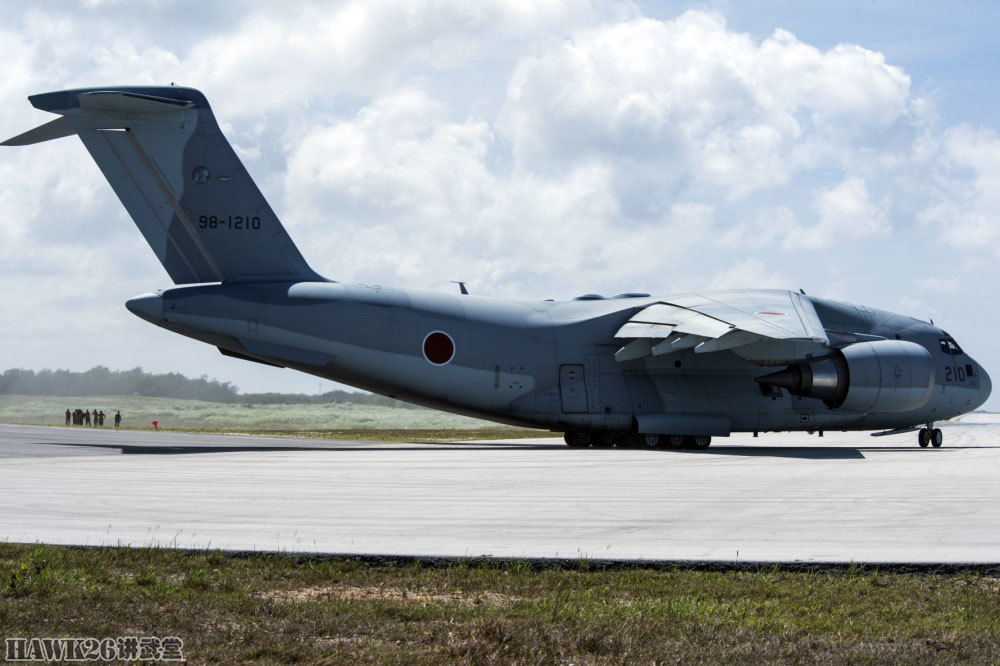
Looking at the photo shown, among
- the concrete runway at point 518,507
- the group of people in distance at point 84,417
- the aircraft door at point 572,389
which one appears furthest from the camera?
the group of people in distance at point 84,417

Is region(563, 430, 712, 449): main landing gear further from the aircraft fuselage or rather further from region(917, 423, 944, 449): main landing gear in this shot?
region(917, 423, 944, 449): main landing gear

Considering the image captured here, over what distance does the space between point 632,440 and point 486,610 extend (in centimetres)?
2098

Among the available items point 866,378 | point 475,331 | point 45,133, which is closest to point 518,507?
point 475,331

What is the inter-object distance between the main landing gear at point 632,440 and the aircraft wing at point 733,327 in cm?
233

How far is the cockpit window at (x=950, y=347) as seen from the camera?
2834cm

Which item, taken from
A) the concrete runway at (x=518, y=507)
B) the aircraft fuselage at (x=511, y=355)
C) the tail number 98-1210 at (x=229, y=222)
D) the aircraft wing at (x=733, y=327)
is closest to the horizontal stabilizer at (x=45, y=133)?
the tail number 98-1210 at (x=229, y=222)

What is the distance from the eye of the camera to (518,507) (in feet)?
35.2

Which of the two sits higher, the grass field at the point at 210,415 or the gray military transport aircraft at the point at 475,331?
the gray military transport aircraft at the point at 475,331

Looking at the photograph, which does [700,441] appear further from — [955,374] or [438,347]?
[955,374]

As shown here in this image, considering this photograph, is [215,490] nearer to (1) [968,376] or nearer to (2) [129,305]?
(2) [129,305]

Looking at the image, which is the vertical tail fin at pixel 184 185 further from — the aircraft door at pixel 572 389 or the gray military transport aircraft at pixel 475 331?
the aircraft door at pixel 572 389

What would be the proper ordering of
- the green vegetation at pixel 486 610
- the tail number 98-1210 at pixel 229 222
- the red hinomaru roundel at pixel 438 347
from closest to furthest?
the green vegetation at pixel 486 610 → the tail number 98-1210 at pixel 229 222 → the red hinomaru roundel at pixel 438 347

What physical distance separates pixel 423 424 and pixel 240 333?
105 feet

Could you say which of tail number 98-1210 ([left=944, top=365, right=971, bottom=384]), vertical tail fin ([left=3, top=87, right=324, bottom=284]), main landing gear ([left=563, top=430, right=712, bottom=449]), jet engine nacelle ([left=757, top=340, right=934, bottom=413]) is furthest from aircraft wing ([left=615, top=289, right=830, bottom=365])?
vertical tail fin ([left=3, top=87, right=324, bottom=284])
